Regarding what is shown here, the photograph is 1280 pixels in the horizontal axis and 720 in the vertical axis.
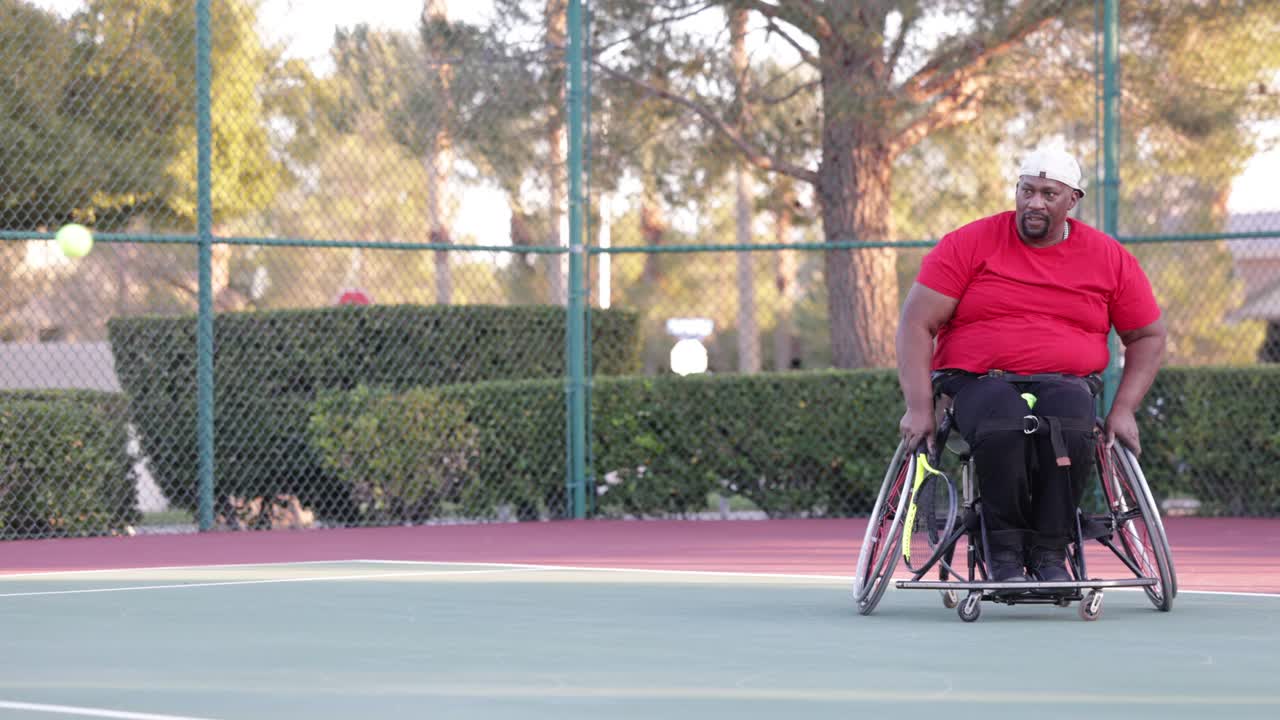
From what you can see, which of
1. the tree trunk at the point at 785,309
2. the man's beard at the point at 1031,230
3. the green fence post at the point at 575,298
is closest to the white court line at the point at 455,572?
the man's beard at the point at 1031,230

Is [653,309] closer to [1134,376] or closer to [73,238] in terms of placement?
[73,238]

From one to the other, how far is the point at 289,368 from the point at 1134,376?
23.5ft

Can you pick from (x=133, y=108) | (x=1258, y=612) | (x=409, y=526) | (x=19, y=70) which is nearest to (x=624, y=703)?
(x=1258, y=612)

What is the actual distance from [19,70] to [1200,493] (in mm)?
7944

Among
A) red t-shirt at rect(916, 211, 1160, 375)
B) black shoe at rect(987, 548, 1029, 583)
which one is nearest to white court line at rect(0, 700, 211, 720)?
black shoe at rect(987, 548, 1029, 583)

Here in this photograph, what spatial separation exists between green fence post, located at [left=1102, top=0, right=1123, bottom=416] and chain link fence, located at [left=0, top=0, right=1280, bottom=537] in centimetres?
3

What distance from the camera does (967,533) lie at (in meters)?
5.68

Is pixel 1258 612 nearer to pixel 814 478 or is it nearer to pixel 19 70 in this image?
pixel 814 478

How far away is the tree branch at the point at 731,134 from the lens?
1437 centimetres

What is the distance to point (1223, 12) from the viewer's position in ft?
42.0

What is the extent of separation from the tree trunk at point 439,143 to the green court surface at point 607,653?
619 cm

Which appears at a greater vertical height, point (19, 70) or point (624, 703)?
point (19, 70)

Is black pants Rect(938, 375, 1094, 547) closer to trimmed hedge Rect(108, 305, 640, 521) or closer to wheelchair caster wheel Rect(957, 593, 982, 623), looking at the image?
wheelchair caster wheel Rect(957, 593, 982, 623)

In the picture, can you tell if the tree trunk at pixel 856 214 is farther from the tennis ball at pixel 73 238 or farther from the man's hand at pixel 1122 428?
the man's hand at pixel 1122 428
